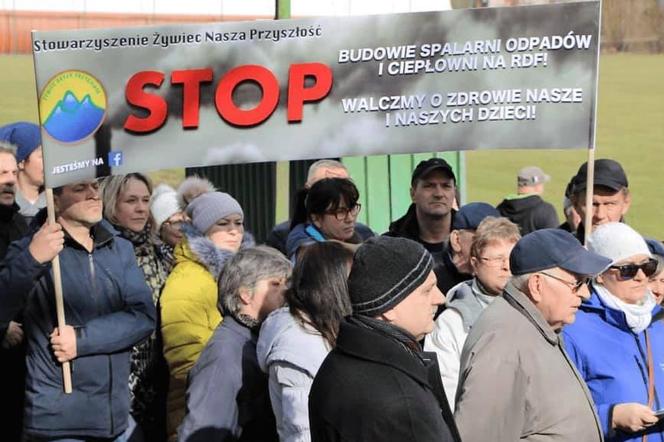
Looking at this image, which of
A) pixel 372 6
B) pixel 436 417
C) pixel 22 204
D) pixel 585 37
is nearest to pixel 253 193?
pixel 372 6

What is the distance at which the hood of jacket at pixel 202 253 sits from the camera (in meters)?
6.23

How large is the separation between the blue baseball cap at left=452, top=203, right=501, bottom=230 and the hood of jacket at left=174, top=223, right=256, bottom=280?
118 centimetres

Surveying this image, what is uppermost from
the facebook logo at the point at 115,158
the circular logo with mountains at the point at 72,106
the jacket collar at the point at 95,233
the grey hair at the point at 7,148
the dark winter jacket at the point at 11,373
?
the circular logo with mountains at the point at 72,106

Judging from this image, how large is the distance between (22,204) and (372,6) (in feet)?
19.6

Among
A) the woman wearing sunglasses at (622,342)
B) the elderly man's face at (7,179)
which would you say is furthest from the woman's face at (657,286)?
the elderly man's face at (7,179)

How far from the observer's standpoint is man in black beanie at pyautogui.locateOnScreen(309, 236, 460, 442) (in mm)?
3525

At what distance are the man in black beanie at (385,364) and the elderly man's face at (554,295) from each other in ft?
2.83

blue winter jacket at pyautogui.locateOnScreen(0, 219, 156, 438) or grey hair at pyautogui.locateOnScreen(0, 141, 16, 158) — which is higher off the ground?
grey hair at pyautogui.locateOnScreen(0, 141, 16, 158)

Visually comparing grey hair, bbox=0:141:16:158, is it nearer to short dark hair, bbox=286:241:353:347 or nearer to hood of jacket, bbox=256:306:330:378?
hood of jacket, bbox=256:306:330:378

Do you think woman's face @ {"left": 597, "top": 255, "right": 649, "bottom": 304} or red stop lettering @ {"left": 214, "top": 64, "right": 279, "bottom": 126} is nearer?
woman's face @ {"left": 597, "top": 255, "right": 649, "bottom": 304}

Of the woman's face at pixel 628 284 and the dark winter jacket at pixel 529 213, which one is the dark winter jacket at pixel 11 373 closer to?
the woman's face at pixel 628 284

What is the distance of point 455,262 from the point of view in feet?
21.5

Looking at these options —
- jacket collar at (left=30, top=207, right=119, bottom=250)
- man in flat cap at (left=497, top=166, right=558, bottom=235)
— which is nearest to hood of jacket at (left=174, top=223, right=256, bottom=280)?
jacket collar at (left=30, top=207, right=119, bottom=250)

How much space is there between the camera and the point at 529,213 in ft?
33.5
